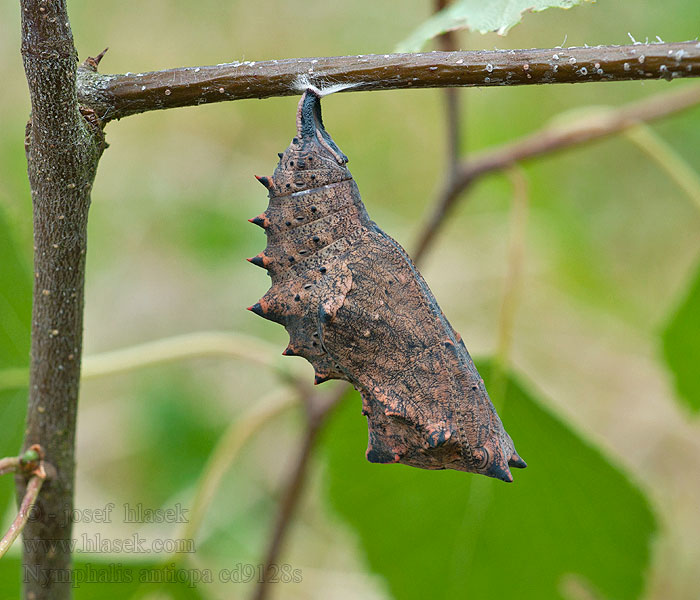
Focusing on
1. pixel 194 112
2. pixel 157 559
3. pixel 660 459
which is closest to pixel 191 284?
pixel 194 112

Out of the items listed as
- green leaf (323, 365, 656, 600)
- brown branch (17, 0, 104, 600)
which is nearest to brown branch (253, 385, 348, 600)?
green leaf (323, 365, 656, 600)

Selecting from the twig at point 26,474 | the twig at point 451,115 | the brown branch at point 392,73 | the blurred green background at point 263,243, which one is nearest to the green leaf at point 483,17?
the brown branch at point 392,73

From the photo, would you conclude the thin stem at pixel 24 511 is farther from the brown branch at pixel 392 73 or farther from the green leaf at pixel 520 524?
the green leaf at pixel 520 524

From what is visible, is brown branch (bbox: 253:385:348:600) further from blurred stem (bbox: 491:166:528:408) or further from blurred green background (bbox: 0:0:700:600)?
blurred green background (bbox: 0:0:700:600)

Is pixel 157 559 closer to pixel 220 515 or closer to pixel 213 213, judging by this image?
pixel 220 515

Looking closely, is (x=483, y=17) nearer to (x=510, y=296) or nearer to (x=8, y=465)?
(x=510, y=296)

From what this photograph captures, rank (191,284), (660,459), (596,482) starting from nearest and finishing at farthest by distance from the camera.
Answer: (596,482)
(660,459)
(191,284)
